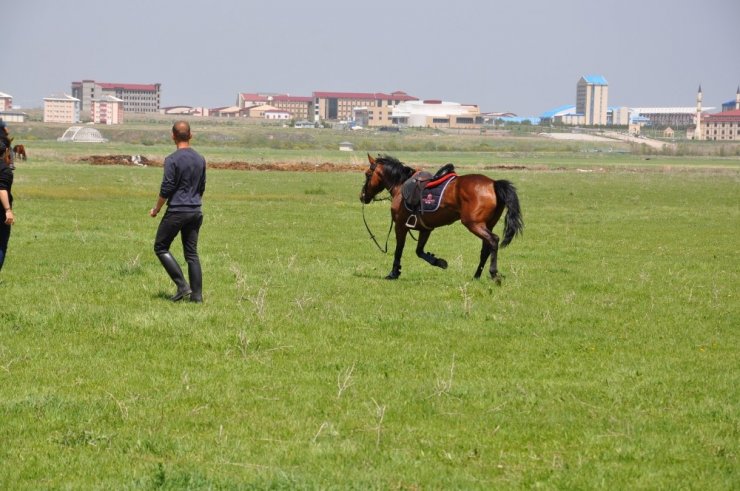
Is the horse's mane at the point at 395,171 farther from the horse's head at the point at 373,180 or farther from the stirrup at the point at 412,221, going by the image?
the stirrup at the point at 412,221

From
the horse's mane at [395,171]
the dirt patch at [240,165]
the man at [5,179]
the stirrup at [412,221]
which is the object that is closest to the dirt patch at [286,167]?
the dirt patch at [240,165]

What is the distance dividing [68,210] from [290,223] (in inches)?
294

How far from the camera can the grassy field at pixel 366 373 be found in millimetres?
7305

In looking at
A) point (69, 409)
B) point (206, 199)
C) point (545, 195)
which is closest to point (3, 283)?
point (69, 409)

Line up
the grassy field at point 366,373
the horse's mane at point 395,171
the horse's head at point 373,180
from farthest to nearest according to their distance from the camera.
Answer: the horse's head at point 373,180 → the horse's mane at point 395,171 → the grassy field at point 366,373

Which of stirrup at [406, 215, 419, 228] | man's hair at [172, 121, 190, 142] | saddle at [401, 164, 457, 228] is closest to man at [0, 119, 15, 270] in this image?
man's hair at [172, 121, 190, 142]

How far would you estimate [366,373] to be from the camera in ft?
32.9

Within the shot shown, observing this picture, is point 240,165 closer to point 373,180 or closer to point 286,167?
point 286,167

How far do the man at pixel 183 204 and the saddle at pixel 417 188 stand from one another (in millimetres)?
4596

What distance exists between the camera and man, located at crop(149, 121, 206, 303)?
1370 centimetres

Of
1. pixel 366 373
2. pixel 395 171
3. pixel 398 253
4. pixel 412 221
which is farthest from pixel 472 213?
pixel 366 373

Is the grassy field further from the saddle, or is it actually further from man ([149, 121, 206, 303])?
the saddle

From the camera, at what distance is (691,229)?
96.6ft

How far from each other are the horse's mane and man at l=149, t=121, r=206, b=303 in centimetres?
510
